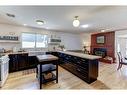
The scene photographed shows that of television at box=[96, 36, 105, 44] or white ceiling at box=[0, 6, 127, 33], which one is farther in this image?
television at box=[96, 36, 105, 44]

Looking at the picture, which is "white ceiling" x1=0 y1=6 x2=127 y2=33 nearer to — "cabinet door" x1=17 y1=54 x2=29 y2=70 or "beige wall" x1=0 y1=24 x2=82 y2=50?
"beige wall" x1=0 y1=24 x2=82 y2=50

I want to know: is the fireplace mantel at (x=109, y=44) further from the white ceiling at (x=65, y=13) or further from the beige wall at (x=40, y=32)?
the white ceiling at (x=65, y=13)

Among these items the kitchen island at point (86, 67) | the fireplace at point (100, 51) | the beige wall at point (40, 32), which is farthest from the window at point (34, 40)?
the fireplace at point (100, 51)

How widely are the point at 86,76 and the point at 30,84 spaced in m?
1.77

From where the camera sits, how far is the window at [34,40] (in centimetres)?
539

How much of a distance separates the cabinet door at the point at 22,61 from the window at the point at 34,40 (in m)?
Answer: 1.06

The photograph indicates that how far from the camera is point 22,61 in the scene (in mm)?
4398

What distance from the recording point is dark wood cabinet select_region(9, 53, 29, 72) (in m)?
4.06

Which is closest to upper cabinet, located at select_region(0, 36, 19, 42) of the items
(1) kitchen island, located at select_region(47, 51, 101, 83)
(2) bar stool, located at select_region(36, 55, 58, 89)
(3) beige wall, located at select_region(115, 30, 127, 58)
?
(2) bar stool, located at select_region(36, 55, 58, 89)

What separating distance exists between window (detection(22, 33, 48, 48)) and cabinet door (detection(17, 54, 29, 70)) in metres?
1.06

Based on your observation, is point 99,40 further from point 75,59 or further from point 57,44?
point 75,59

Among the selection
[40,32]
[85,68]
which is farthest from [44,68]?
[40,32]
